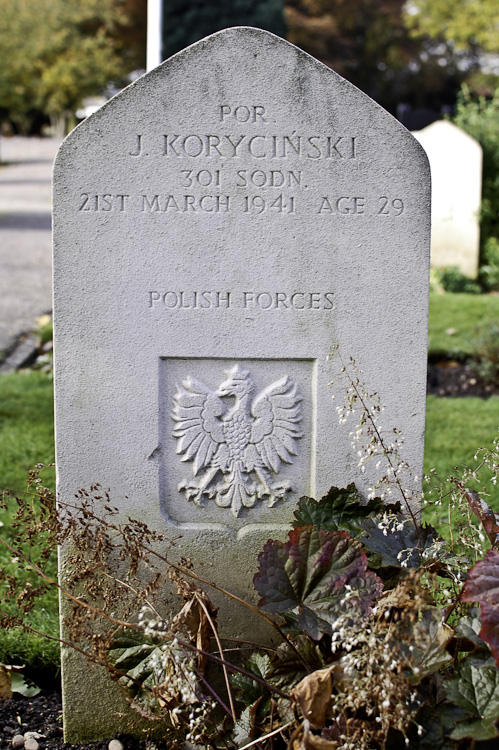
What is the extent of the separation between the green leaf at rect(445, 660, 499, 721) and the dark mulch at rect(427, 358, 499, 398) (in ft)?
14.2

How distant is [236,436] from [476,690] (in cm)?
106

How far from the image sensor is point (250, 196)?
7.77 feet

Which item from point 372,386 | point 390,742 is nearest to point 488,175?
point 372,386

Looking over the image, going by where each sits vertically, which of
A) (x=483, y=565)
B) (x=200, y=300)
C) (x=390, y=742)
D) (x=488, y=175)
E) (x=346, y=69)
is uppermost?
(x=346, y=69)

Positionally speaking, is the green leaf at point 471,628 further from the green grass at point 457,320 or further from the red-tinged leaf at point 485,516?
the green grass at point 457,320

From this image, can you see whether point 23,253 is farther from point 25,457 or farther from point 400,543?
point 400,543

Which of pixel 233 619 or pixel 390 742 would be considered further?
pixel 233 619

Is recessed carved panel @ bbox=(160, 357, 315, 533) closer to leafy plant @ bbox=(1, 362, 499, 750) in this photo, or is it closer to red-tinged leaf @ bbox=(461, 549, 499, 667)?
leafy plant @ bbox=(1, 362, 499, 750)

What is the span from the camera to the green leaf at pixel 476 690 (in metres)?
1.83

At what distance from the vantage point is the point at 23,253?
11.9 meters

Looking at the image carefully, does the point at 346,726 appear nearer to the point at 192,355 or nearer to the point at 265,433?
the point at 265,433

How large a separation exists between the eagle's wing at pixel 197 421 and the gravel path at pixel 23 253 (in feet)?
16.2

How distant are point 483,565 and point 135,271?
4.30ft

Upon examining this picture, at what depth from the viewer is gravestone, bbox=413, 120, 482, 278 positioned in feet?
32.7
